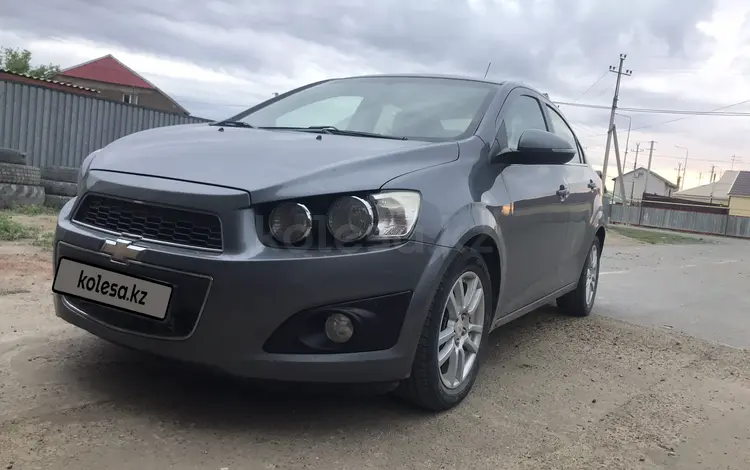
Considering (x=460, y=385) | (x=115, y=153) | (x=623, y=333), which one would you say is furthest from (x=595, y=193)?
(x=115, y=153)

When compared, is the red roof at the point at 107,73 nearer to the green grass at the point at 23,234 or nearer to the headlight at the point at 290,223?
the green grass at the point at 23,234

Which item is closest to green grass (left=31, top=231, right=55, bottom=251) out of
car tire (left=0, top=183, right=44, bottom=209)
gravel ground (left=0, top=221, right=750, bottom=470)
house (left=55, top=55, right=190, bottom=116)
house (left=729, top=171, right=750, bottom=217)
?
car tire (left=0, top=183, right=44, bottom=209)

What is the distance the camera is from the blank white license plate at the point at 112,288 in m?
2.49

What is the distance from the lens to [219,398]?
2922 millimetres

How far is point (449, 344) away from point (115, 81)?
49968 millimetres

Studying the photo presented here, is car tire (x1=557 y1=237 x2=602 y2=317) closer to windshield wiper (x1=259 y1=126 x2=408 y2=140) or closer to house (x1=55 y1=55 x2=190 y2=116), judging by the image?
windshield wiper (x1=259 y1=126 x2=408 y2=140)

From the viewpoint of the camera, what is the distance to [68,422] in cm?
255

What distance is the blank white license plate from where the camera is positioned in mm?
2492

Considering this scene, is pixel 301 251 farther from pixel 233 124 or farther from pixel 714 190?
pixel 714 190

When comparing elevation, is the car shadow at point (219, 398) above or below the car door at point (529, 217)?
below

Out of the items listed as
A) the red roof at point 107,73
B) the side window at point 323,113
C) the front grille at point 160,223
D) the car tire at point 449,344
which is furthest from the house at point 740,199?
the front grille at point 160,223

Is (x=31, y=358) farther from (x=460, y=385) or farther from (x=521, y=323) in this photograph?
(x=521, y=323)

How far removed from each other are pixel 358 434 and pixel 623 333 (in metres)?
3.12

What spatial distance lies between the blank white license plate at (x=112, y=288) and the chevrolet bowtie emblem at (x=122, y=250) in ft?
0.23
